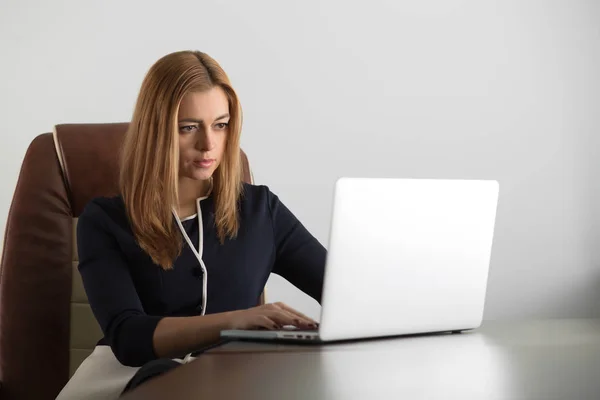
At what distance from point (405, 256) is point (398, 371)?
301 millimetres

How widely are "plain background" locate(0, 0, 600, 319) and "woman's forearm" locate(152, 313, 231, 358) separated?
142 centimetres

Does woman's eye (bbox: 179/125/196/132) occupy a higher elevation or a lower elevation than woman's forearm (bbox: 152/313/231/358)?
higher

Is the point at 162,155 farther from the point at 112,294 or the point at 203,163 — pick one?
the point at 112,294

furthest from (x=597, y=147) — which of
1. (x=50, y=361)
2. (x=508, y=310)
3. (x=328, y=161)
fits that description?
(x=50, y=361)

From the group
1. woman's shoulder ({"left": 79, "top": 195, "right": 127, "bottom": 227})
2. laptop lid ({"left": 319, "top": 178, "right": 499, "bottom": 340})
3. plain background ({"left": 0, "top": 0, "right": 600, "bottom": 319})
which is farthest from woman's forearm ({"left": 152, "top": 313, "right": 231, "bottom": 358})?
plain background ({"left": 0, "top": 0, "right": 600, "bottom": 319})

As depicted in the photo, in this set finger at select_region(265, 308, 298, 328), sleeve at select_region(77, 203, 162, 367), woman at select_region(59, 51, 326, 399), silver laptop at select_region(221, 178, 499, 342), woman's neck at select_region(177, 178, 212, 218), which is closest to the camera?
silver laptop at select_region(221, 178, 499, 342)

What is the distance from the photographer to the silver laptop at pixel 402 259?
3.92 ft

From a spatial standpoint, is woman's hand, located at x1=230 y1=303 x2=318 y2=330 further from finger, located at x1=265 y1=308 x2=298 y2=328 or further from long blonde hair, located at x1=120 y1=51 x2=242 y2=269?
long blonde hair, located at x1=120 y1=51 x2=242 y2=269

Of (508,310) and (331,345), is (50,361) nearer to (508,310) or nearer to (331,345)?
(331,345)

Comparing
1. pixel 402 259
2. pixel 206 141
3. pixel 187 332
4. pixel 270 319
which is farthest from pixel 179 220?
pixel 402 259

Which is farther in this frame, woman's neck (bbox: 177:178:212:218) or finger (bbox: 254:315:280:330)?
woman's neck (bbox: 177:178:212:218)

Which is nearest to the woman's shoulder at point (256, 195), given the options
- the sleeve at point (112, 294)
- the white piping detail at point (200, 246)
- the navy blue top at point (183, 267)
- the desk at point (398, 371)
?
the navy blue top at point (183, 267)

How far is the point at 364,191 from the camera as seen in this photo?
47.4 inches

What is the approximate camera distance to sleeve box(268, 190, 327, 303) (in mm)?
1927
